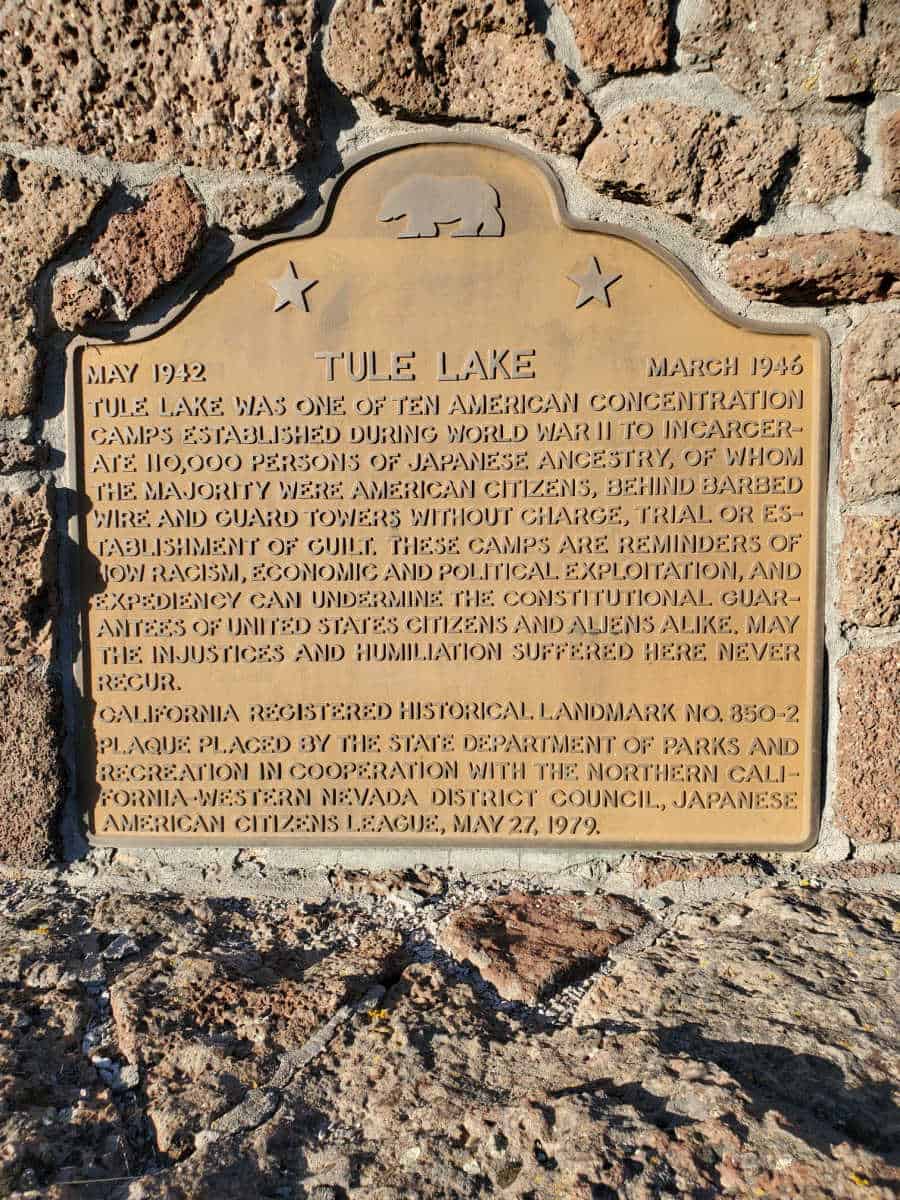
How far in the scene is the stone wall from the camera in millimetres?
2146

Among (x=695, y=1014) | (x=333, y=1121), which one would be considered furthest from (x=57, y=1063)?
(x=695, y=1014)

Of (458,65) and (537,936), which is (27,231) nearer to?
(458,65)

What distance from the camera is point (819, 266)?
2.18 m

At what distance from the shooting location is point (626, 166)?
7.15 ft

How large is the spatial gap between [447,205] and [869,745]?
6.00ft

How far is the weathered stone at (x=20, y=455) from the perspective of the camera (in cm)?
230

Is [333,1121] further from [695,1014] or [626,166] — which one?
[626,166]

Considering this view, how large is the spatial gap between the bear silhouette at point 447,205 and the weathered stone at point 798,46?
62cm

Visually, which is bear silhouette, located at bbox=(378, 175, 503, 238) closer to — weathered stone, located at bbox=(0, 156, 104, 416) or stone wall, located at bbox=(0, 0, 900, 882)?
stone wall, located at bbox=(0, 0, 900, 882)

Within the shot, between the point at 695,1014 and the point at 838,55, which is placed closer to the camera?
the point at 695,1014

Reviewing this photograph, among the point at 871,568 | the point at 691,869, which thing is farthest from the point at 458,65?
the point at 691,869

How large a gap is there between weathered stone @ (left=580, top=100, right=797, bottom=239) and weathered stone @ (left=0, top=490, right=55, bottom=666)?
1718 millimetres

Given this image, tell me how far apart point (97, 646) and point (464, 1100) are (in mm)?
1497

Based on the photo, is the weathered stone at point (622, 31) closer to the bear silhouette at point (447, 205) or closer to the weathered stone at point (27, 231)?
the bear silhouette at point (447, 205)
